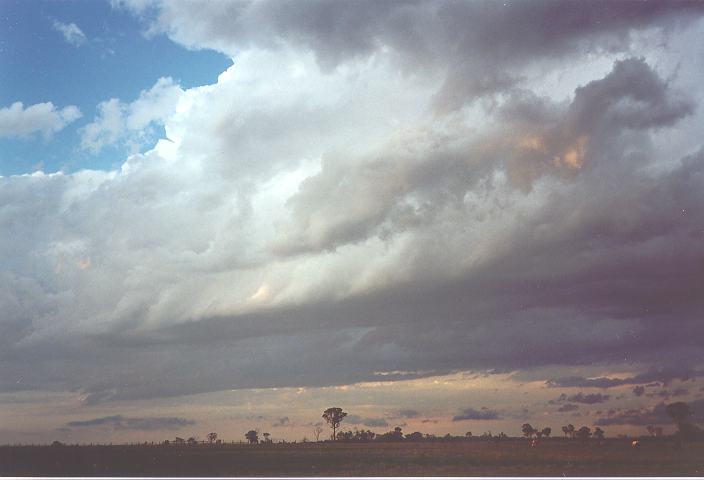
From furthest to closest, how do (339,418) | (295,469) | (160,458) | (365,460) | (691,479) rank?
(339,418), (160,458), (365,460), (295,469), (691,479)

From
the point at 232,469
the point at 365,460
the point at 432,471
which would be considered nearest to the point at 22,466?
the point at 232,469

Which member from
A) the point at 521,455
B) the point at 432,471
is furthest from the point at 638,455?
the point at 432,471

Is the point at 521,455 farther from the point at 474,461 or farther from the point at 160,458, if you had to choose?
the point at 160,458

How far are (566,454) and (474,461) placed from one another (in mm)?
7836

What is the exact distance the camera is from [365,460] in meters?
40.3

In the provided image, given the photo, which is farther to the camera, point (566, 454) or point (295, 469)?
point (566, 454)

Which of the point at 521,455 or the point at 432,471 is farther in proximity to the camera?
the point at 521,455

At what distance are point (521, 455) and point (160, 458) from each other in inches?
993

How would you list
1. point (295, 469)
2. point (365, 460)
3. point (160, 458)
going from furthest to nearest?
point (160, 458) → point (365, 460) → point (295, 469)

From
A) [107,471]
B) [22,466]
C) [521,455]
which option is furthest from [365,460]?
[22,466]

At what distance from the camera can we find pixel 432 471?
33.6 meters

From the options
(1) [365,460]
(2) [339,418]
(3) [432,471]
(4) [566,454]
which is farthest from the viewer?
(2) [339,418]

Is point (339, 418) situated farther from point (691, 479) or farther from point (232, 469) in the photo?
point (691, 479)

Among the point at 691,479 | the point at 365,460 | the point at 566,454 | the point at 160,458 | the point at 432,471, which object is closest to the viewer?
the point at 691,479
